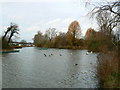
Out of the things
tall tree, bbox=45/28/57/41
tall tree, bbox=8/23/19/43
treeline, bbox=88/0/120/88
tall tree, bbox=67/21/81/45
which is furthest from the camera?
tall tree, bbox=45/28/57/41

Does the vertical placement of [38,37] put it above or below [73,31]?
below

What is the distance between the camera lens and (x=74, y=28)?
52.2 meters

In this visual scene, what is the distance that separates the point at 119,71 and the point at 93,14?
10.2ft

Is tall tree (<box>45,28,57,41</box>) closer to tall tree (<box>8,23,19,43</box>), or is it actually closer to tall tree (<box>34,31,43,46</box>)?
tall tree (<box>34,31,43,46</box>)

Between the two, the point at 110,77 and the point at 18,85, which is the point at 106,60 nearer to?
the point at 110,77

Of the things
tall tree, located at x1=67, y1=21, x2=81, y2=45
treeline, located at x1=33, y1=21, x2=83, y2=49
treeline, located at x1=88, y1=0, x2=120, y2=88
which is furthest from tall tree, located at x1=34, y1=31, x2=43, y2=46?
treeline, located at x1=88, y1=0, x2=120, y2=88

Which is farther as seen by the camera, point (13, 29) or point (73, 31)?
point (73, 31)

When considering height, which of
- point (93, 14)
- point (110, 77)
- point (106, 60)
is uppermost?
point (93, 14)

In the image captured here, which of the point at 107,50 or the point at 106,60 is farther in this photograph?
the point at 107,50

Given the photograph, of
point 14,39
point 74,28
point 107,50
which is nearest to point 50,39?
point 74,28

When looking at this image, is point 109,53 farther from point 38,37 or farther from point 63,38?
point 38,37

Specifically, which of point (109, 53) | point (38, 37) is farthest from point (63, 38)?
point (109, 53)

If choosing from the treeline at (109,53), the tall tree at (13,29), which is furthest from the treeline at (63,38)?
the treeline at (109,53)

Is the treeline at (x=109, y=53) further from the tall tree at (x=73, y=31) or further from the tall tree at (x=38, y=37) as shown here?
the tall tree at (x=38, y=37)
